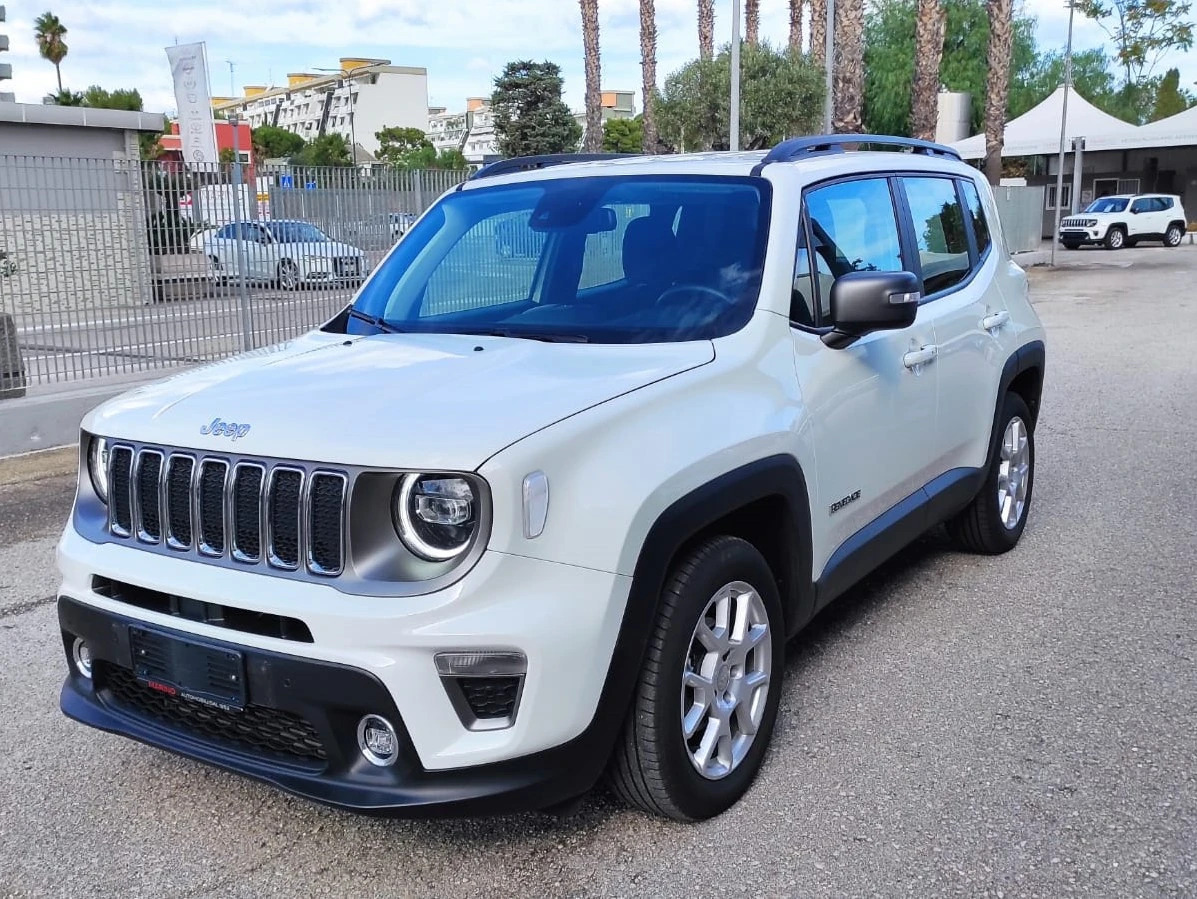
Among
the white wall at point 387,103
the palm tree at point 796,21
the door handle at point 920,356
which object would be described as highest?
the white wall at point 387,103

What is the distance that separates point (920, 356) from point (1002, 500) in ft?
5.09

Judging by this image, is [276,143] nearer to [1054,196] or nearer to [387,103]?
[387,103]

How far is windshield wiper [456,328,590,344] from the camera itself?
11.5ft

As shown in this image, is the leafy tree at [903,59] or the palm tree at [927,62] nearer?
the palm tree at [927,62]

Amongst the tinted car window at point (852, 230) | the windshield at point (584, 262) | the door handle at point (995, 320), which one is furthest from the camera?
the door handle at point (995, 320)

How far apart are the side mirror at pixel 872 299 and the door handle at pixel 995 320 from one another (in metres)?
1.60

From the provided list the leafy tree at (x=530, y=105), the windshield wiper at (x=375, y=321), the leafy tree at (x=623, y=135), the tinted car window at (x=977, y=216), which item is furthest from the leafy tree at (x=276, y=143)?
the windshield wiper at (x=375, y=321)

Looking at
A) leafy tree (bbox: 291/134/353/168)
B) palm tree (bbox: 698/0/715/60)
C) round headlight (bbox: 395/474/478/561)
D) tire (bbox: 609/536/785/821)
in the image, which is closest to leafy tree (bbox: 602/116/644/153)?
leafy tree (bbox: 291/134/353/168)

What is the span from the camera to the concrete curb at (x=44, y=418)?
8688 mm

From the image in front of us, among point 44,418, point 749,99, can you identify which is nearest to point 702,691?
point 44,418

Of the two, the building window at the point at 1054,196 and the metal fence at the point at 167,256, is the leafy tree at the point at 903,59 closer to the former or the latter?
the building window at the point at 1054,196

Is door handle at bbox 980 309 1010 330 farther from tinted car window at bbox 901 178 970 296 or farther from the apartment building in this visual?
the apartment building

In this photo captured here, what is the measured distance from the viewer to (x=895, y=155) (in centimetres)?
477

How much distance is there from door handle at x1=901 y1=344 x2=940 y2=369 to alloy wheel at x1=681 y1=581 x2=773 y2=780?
1.35 meters
